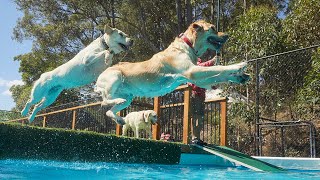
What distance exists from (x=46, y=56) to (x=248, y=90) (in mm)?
14944

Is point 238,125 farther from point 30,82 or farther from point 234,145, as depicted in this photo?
point 30,82

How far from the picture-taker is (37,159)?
181 inches

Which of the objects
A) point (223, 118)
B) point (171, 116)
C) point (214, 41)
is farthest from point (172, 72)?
point (171, 116)

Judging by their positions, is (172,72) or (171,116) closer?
(172,72)

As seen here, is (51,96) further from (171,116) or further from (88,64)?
(171,116)

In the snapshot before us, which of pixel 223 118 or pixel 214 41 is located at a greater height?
pixel 214 41

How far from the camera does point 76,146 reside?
4.88m

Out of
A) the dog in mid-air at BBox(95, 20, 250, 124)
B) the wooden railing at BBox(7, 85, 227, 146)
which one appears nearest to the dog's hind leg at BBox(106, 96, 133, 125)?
the dog in mid-air at BBox(95, 20, 250, 124)

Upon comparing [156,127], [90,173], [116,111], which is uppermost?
[116,111]

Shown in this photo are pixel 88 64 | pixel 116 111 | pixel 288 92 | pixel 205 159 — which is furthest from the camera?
pixel 288 92

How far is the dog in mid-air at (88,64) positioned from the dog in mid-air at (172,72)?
504mm

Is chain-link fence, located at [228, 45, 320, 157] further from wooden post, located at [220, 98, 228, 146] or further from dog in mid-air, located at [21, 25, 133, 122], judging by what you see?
dog in mid-air, located at [21, 25, 133, 122]

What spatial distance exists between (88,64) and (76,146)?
4.88 feet

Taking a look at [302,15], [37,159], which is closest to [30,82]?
[302,15]
